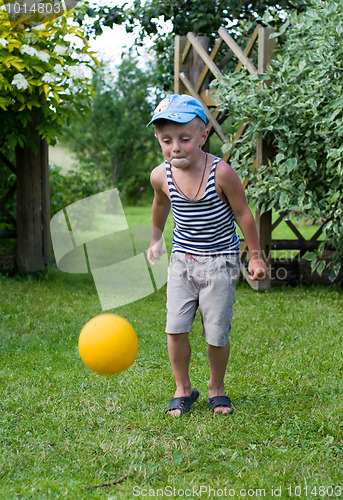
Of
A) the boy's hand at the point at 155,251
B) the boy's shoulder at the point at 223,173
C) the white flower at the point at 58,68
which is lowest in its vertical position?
the boy's hand at the point at 155,251

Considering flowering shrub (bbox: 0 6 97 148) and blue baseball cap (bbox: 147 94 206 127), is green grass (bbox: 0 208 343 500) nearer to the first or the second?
blue baseball cap (bbox: 147 94 206 127)

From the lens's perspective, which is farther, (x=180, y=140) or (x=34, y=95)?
(x=34, y=95)

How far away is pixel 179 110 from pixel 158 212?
630 mm

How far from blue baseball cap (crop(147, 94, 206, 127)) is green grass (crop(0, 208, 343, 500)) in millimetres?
1389

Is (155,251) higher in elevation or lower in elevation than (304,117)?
lower

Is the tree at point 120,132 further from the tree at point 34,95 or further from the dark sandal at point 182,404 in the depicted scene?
the dark sandal at point 182,404

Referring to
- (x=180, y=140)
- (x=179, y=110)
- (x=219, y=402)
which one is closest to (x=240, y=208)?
(x=180, y=140)

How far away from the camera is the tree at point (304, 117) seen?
485cm

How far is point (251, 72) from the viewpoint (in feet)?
17.5

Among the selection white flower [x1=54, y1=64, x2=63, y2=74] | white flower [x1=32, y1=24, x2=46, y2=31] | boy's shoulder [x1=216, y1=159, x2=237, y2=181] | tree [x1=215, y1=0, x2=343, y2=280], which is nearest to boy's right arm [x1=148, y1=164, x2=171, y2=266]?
boy's shoulder [x1=216, y1=159, x2=237, y2=181]

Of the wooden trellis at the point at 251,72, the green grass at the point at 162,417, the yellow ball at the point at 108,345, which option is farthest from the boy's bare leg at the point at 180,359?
the wooden trellis at the point at 251,72

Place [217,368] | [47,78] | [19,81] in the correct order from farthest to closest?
[47,78]
[19,81]
[217,368]

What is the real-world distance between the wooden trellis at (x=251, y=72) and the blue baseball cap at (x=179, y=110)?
2772 mm

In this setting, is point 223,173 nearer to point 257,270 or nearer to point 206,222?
point 206,222
